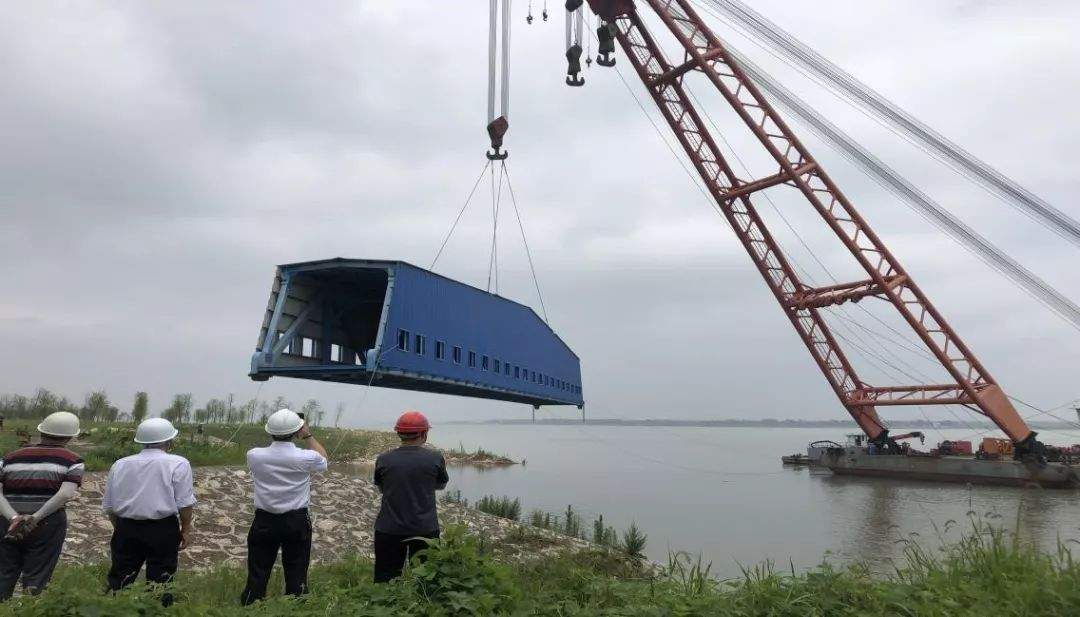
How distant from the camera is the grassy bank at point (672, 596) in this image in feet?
12.3

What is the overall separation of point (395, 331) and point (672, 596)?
8.77 meters

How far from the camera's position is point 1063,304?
27.2 metres

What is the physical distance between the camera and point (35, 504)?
4.70 metres

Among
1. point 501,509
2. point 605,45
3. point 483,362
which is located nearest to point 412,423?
point 483,362

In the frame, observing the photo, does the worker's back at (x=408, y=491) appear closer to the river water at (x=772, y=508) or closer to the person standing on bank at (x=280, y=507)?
the person standing on bank at (x=280, y=507)

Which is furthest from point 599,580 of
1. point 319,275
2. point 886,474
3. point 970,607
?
point 886,474

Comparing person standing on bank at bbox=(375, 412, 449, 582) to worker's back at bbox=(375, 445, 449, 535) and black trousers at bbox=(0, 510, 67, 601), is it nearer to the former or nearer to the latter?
worker's back at bbox=(375, 445, 449, 535)

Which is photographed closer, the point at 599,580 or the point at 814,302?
the point at 599,580

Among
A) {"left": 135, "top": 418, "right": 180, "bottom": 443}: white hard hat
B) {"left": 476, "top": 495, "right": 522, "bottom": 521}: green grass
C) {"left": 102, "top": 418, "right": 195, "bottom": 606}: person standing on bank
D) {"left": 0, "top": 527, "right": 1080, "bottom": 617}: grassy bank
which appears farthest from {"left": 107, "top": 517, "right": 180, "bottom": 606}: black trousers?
{"left": 476, "top": 495, "right": 522, "bottom": 521}: green grass

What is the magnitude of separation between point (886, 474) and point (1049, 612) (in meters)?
36.4

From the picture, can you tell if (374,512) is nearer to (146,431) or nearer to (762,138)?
(146,431)

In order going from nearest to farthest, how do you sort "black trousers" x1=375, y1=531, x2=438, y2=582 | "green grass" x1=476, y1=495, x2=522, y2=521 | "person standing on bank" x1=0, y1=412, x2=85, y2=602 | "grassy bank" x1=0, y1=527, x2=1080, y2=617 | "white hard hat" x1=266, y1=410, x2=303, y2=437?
"grassy bank" x1=0, y1=527, x2=1080, y2=617
"person standing on bank" x1=0, y1=412, x2=85, y2=602
"black trousers" x1=375, y1=531, x2=438, y2=582
"white hard hat" x1=266, y1=410, x2=303, y2=437
"green grass" x1=476, y1=495, x2=522, y2=521

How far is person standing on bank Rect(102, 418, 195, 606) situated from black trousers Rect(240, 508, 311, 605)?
494mm

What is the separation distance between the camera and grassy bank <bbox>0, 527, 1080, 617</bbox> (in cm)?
373
